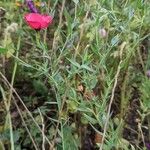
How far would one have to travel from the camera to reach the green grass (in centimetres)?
120

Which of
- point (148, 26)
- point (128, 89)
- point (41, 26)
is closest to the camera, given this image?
point (41, 26)

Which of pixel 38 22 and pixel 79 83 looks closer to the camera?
pixel 38 22

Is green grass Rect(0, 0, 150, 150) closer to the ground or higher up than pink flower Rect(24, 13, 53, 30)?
closer to the ground

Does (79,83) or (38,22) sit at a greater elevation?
(38,22)

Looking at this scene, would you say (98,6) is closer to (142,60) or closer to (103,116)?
(103,116)

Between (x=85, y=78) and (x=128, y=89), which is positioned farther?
(x=128, y=89)

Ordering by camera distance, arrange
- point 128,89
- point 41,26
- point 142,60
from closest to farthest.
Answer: point 41,26 → point 128,89 → point 142,60

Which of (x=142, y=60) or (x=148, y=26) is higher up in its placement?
(x=148, y=26)

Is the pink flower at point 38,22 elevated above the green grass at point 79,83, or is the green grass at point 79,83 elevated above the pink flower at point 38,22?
the pink flower at point 38,22

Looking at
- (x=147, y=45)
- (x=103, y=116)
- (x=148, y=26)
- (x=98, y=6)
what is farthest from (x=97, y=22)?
(x=147, y=45)

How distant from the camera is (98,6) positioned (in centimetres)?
123

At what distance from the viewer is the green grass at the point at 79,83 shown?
1199mm

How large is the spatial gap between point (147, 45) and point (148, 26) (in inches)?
11.8

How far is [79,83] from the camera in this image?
55.9 inches
